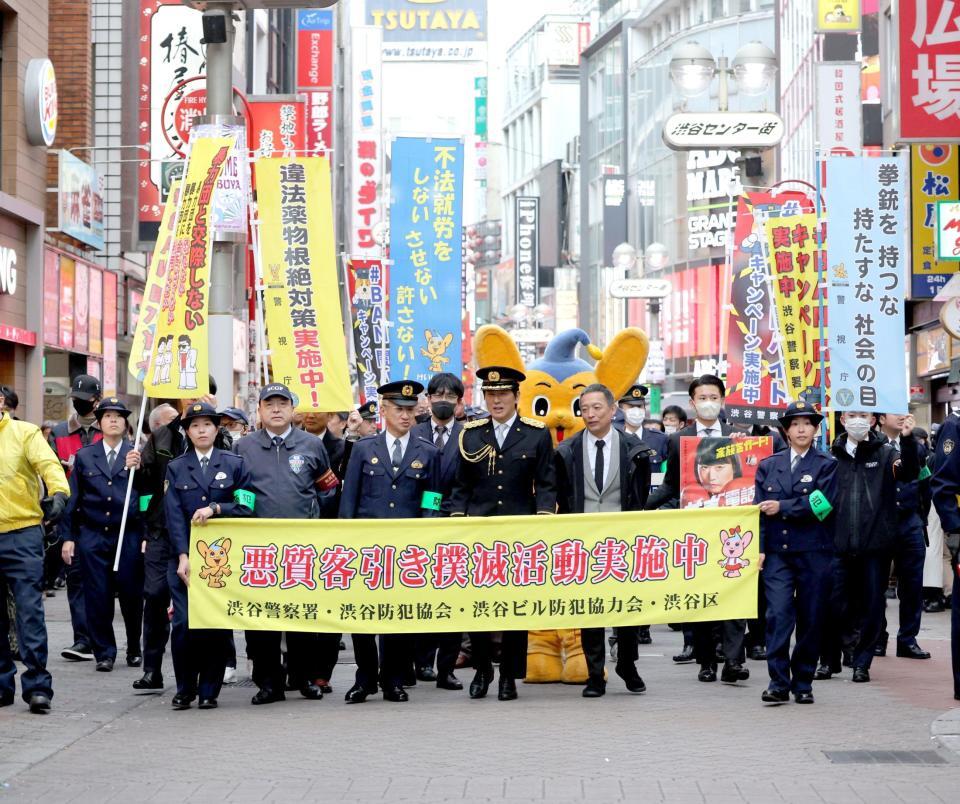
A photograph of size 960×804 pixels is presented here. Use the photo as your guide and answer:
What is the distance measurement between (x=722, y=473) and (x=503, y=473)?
1911 mm

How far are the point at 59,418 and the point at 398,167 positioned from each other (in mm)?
8396

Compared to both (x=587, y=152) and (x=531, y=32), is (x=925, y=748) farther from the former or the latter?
(x=531, y=32)

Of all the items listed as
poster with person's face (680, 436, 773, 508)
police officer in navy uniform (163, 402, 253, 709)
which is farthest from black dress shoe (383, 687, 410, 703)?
poster with person's face (680, 436, 773, 508)

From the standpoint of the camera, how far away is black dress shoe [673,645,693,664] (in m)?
13.9

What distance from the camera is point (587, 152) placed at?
88.6m

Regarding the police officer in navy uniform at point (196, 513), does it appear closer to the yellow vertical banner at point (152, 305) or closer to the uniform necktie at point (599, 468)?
the yellow vertical banner at point (152, 305)

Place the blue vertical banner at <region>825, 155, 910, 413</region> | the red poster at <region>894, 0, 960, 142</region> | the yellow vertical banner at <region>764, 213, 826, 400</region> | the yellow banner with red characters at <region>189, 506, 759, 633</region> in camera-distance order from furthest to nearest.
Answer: the yellow vertical banner at <region>764, 213, 826, 400</region> → the red poster at <region>894, 0, 960, 142</region> → the blue vertical banner at <region>825, 155, 910, 413</region> → the yellow banner with red characters at <region>189, 506, 759, 633</region>

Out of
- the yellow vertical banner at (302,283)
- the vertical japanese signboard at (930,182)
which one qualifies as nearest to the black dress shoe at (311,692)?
the yellow vertical banner at (302,283)

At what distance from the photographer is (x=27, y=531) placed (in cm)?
1091

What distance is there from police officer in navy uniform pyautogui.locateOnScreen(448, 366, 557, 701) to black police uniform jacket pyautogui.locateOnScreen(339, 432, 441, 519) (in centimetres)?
29

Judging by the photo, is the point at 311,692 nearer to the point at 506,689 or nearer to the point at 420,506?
the point at 506,689

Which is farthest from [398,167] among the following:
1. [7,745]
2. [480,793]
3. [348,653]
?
[480,793]

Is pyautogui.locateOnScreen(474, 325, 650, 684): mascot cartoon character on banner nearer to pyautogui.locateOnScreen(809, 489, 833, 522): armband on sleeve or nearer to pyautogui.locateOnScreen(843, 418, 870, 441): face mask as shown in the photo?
pyautogui.locateOnScreen(843, 418, 870, 441): face mask

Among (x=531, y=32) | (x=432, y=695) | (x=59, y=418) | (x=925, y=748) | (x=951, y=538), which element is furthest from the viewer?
(x=531, y=32)
